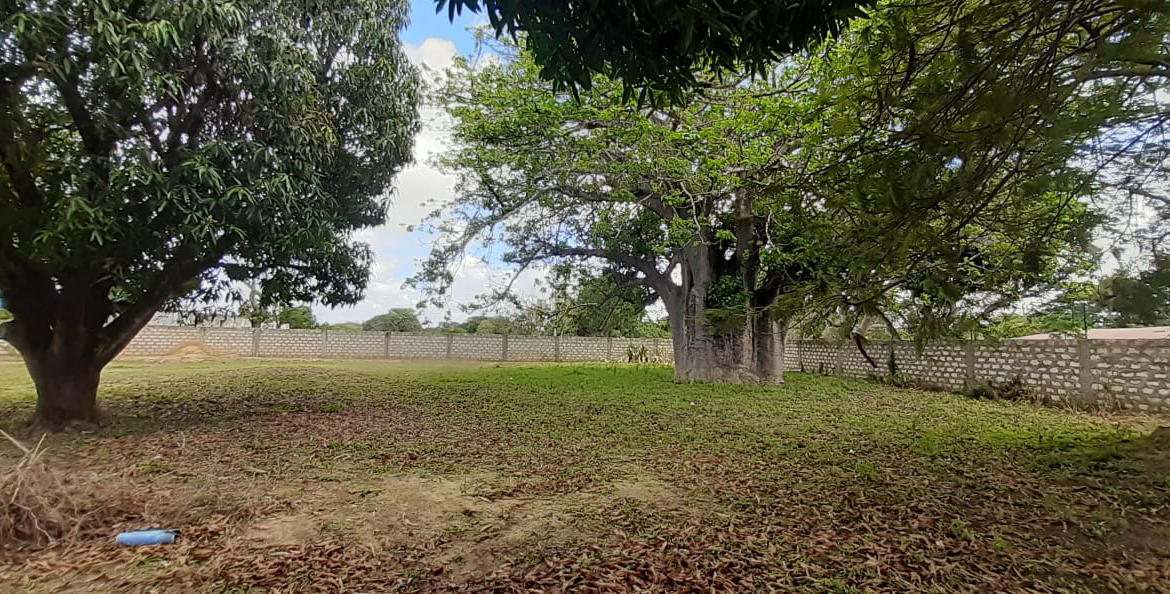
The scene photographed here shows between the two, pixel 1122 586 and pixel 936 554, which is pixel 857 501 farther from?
pixel 1122 586

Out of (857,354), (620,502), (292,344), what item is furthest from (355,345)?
(620,502)

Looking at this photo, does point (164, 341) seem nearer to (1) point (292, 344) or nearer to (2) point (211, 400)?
(1) point (292, 344)

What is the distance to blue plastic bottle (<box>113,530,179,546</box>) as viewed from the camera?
2.81 m

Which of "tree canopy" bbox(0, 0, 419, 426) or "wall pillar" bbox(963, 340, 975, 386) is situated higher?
"tree canopy" bbox(0, 0, 419, 426)

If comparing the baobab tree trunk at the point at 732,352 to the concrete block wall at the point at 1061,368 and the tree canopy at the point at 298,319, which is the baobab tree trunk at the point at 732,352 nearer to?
the concrete block wall at the point at 1061,368

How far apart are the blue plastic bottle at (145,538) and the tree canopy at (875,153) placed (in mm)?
3704

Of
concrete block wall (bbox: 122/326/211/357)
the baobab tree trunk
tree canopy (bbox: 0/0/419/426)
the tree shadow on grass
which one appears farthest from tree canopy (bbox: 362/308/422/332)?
tree canopy (bbox: 0/0/419/426)

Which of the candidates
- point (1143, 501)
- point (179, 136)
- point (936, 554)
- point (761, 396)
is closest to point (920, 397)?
point (761, 396)

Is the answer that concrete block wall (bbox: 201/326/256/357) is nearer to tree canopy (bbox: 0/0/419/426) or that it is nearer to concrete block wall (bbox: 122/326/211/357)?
concrete block wall (bbox: 122/326/211/357)

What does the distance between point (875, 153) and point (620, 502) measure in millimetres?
2945

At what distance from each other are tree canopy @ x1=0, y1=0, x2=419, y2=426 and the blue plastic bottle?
289 cm

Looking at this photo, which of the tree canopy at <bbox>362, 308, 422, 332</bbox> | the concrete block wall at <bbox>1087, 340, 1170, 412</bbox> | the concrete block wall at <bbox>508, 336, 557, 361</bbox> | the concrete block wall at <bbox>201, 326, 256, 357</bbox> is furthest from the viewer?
the tree canopy at <bbox>362, 308, 422, 332</bbox>

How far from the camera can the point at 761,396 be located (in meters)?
8.94

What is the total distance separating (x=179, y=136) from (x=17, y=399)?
18.4ft
